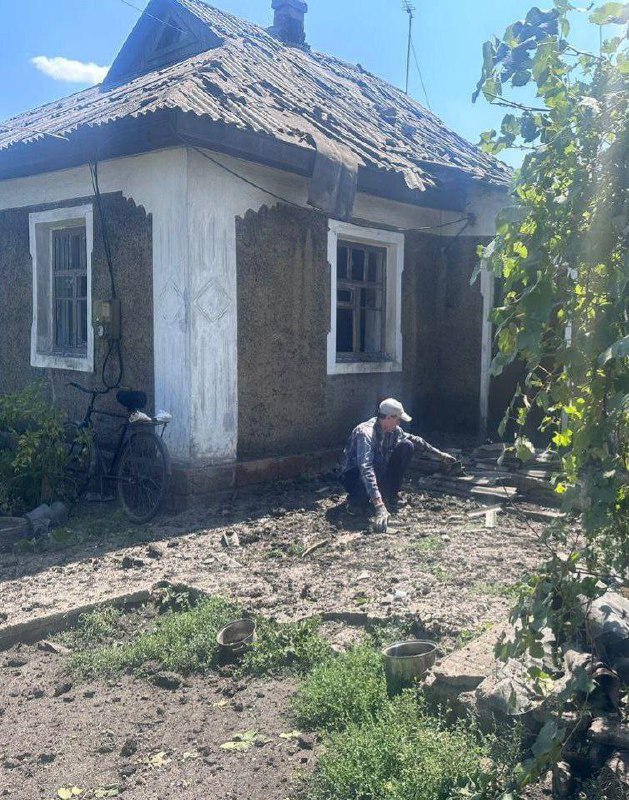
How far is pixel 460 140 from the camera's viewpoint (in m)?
12.8

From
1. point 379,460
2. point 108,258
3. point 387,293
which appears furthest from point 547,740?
point 387,293

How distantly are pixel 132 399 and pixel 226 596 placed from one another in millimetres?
2775

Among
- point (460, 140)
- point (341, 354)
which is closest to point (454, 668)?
point (341, 354)

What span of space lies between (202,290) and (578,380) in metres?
5.45

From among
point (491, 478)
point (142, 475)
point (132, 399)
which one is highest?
point (132, 399)

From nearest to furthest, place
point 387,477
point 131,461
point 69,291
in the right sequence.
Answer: point 131,461 → point 387,477 → point 69,291

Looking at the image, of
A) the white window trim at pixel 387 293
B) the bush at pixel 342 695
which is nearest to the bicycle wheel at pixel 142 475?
the white window trim at pixel 387 293

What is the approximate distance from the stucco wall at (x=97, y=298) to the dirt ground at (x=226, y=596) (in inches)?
63.8

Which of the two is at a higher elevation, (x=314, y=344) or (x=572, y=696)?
(x=314, y=344)

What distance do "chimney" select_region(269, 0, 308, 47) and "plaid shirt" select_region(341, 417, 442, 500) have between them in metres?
8.10

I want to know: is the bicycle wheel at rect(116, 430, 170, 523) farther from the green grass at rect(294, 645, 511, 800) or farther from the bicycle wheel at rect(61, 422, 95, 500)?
the green grass at rect(294, 645, 511, 800)

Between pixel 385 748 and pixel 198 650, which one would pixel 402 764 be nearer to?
pixel 385 748

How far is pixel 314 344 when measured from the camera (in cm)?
867

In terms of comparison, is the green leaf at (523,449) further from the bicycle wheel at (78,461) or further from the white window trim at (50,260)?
the white window trim at (50,260)
